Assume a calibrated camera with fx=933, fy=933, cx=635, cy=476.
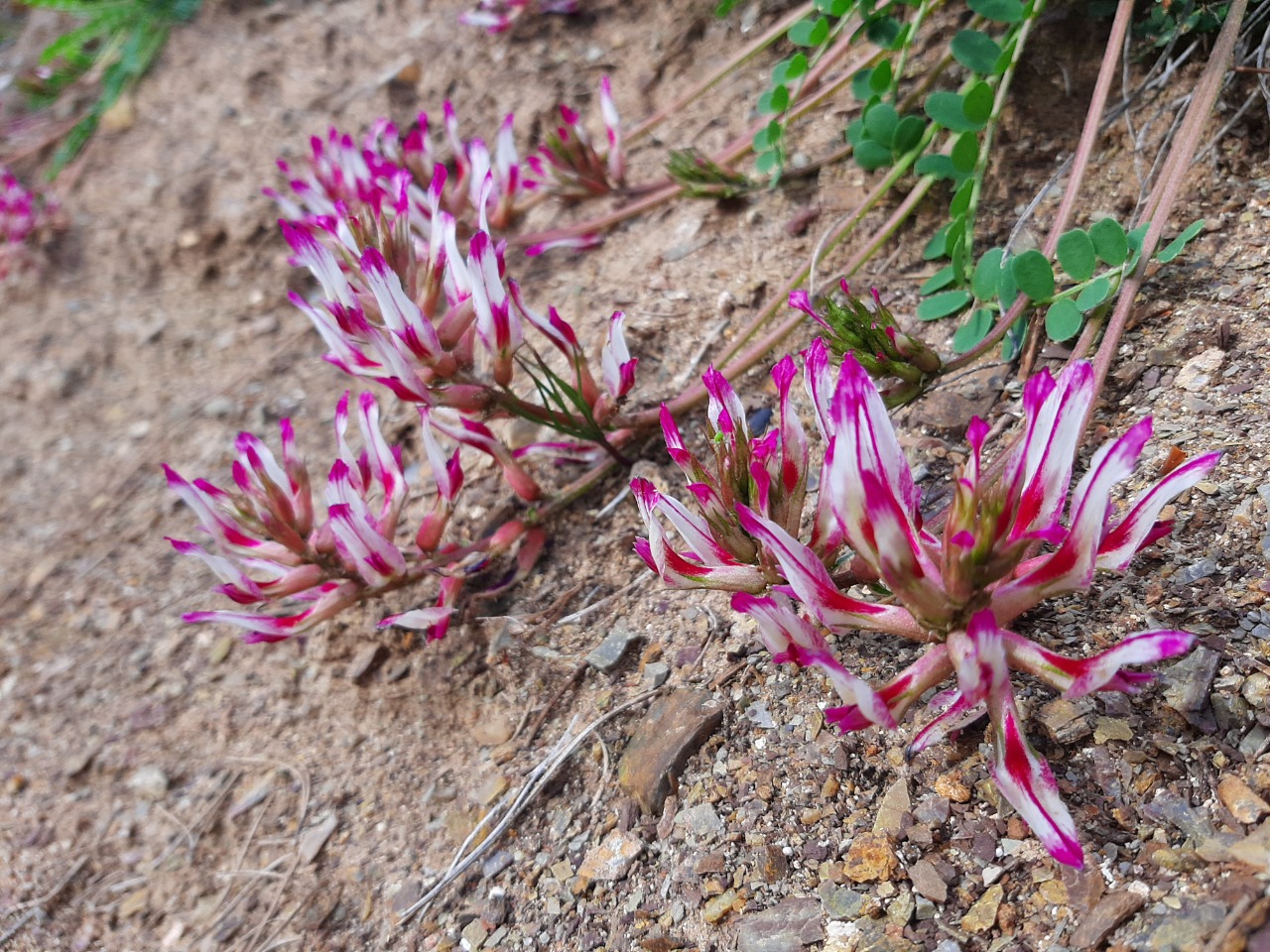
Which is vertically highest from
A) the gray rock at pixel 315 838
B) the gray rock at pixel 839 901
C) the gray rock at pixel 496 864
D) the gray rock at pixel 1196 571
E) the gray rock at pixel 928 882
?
the gray rock at pixel 1196 571

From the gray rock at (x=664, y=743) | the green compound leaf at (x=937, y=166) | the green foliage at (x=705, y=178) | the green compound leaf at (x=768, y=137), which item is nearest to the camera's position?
the gray rock at (x=664, y=743)

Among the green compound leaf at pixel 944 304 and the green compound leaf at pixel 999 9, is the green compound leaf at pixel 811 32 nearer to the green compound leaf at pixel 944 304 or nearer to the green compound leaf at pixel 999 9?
the green compound leaf at pixel 999 9

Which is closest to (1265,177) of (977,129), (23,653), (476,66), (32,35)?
(977,129)

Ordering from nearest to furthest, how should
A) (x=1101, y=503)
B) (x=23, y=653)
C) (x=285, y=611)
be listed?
(x=1101, y=503) → (x=285, y=611) → (x=23, y=653)

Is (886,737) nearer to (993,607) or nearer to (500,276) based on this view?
(993,607)

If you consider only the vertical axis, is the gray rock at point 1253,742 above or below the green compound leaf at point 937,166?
below

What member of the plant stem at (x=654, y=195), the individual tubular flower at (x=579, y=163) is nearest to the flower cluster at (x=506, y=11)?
the individual tubular flower at (x=579, y=163)

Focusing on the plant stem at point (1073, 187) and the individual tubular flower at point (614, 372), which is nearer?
the plant stem at point (1073, 187)
